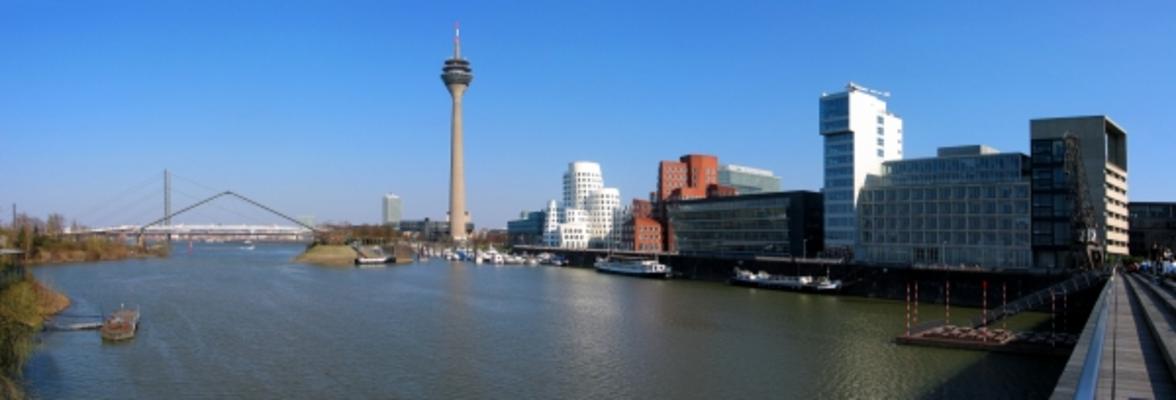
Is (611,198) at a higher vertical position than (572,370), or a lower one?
higher

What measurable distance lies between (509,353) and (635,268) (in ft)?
179

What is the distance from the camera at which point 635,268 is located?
83.2 m

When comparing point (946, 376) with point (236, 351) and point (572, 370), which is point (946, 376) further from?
point (236, 351)

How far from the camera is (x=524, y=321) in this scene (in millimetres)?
39156

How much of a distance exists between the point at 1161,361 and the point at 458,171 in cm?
13872

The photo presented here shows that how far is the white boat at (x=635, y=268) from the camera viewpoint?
79625 millimetres

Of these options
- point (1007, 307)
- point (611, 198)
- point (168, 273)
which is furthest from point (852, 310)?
point (611, 198)

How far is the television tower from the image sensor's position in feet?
489

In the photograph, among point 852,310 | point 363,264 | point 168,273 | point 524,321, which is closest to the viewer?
point 524,321

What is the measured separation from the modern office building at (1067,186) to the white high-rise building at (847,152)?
15.0m

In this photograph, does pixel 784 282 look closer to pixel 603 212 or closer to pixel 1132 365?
pixel 1132 365

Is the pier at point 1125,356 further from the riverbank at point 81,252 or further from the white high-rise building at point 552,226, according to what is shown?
the white high-rise building at point 552,226

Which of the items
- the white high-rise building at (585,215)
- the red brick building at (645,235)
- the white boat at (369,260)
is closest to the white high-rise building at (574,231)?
the white high-rise building at (585,215)

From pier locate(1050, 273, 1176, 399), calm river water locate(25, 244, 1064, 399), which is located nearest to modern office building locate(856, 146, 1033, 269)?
calm river water locate(25, 244, 1064, 399)
